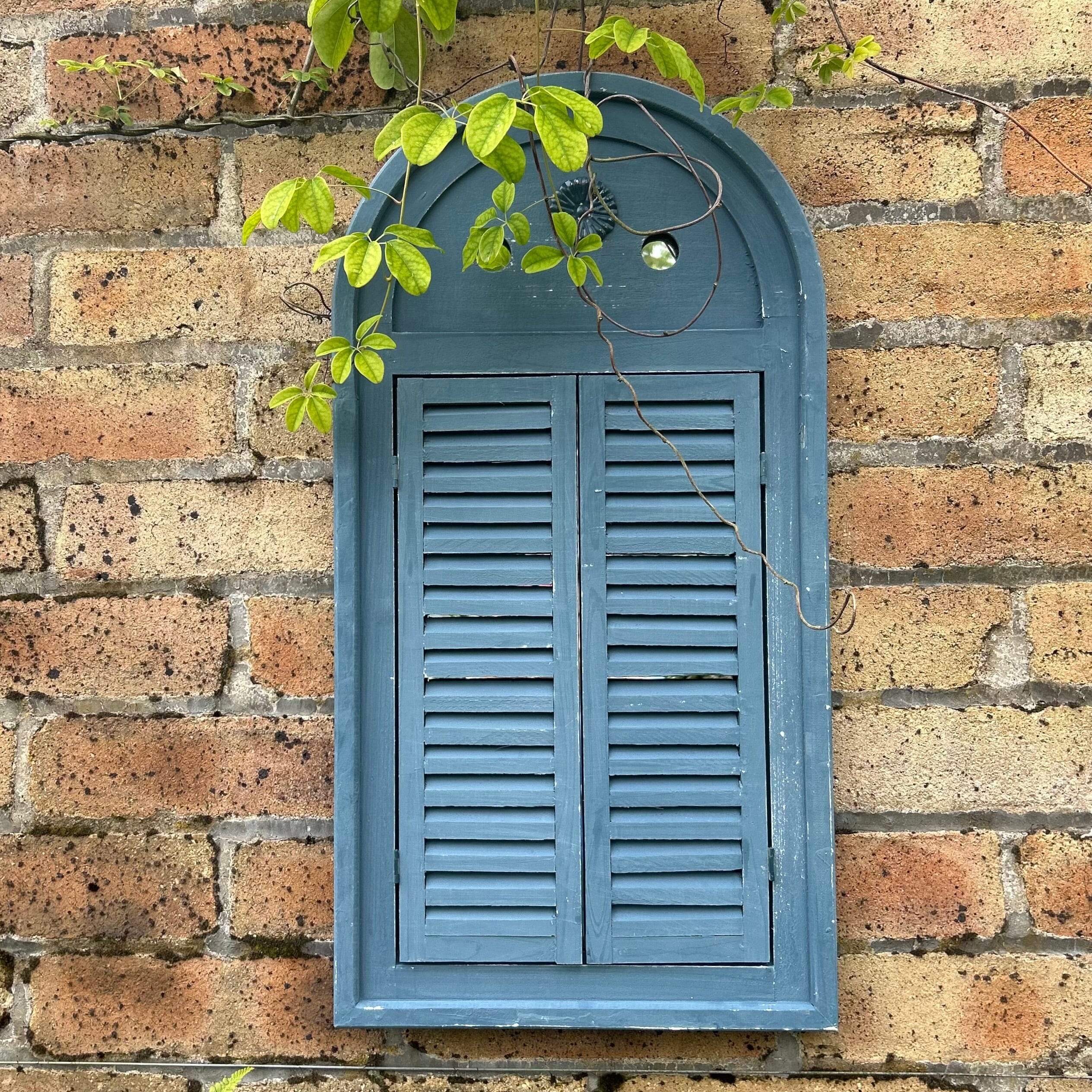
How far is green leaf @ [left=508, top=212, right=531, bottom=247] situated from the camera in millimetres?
1398

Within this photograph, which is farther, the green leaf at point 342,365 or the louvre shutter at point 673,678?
the louvre shutter at point 673,678

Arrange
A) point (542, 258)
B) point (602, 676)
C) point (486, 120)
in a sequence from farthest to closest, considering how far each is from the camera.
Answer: point (602, 676), point (542, 258), point (486, 120)

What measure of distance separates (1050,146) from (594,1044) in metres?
1.68

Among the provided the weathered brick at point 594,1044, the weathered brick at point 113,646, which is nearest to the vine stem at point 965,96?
the weathered brick at point 113,646

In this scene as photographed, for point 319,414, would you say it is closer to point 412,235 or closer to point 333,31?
point 412,235

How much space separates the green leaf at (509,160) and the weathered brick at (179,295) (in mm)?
489

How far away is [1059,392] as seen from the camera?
1.58 metres

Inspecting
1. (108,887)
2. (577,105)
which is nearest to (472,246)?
(577,105)

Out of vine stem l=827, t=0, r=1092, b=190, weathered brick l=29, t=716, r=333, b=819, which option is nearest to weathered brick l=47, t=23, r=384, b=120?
vine stem l=827, t=0, r=1092, b=190

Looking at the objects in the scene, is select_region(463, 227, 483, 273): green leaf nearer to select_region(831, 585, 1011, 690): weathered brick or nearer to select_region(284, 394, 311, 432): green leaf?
select_region(284, 394, 311, 432): green leaf

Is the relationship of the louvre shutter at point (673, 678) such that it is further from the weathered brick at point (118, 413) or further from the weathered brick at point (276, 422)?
the weathered brick at point (118, 413)

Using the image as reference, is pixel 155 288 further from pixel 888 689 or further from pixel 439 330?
pixel 888 689

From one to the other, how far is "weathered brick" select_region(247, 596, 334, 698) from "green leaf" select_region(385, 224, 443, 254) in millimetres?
626

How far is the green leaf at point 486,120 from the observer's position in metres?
1.21
